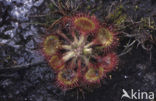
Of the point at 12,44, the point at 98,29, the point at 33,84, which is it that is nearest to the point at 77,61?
the point at 98,29

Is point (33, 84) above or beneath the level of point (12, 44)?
beneath

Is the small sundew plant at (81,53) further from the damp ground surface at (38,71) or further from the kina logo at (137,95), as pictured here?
the kina logo at (137,95)

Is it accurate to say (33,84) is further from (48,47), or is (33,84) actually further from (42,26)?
(42,26)

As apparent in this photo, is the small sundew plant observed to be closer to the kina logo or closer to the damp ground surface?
the damp ground surface

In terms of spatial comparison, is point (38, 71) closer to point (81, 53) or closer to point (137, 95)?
point (81, 53)

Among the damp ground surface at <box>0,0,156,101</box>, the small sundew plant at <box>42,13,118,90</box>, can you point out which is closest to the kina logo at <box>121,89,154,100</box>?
the damp ground surface at <box>0,0,156,101</box>

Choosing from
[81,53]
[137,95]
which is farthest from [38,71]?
[137,95]

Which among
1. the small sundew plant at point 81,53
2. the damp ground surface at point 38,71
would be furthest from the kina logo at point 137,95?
the small sundew plant at point 81,53
